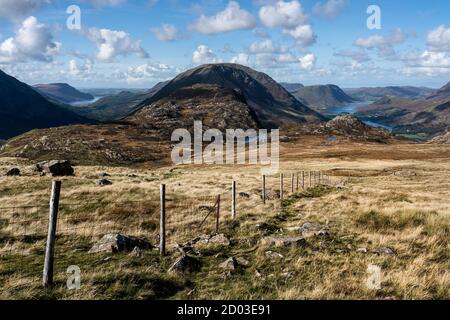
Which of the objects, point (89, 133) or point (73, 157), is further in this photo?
point (89, 133)

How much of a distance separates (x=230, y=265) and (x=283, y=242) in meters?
3.47

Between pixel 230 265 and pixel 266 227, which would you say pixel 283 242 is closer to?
pixel 230 265

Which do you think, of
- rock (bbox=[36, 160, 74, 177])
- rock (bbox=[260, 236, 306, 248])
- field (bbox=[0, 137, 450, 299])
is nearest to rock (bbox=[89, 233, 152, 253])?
field (bbox=[0, 137, 450, 299])

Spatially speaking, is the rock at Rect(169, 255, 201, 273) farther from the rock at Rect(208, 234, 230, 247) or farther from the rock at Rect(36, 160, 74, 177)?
the rock at Rect(36, 160, 74, 177)

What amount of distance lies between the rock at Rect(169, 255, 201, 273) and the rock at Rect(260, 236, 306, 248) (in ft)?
11.8

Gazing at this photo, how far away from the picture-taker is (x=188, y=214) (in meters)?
23.1

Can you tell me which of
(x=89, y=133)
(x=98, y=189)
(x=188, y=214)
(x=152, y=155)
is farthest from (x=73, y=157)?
(x=188, y=214)

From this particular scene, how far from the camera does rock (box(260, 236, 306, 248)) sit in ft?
50.0

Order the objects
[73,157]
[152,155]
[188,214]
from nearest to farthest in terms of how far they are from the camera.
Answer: [188,214] < [73,157] < [152,155]

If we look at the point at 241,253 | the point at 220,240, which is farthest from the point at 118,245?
the point at 241,253

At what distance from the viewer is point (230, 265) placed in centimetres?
1264
